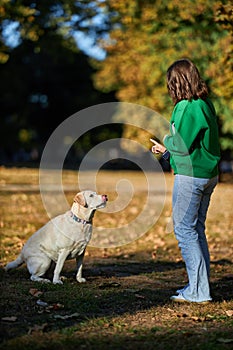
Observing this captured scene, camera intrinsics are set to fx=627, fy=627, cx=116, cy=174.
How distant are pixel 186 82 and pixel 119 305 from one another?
2089mm

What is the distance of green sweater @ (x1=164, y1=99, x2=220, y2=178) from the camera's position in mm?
5492

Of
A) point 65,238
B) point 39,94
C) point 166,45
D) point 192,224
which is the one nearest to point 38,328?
point 192,224

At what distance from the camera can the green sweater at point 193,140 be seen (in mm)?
5492

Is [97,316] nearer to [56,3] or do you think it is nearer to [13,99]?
[56,3]

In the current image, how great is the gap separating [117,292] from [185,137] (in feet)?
5.78

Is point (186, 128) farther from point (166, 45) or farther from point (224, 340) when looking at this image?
point (166, 45)

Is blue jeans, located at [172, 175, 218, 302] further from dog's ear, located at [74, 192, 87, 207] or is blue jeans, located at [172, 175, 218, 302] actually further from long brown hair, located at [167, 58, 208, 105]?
dog's ear, located at [74, 192, 87, 207]

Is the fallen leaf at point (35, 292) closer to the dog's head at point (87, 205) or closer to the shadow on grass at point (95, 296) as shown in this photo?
the shadow on grass at point (95, 296)

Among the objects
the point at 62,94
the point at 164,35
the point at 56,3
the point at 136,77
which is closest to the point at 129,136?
the point at 136,77

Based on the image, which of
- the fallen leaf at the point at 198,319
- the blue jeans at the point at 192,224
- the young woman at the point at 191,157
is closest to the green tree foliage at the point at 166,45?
the young woman at the point at 191,157

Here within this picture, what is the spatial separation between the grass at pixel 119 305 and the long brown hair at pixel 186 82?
1899 mm

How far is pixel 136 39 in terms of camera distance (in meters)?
31.6

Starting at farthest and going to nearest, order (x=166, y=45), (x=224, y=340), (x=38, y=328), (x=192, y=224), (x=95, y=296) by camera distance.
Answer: (x=166, y=45)
(x=95, y=296)
(x=192, y=224)
(x=38, y=328)
(x=224, y=340)

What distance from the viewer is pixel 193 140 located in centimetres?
548
